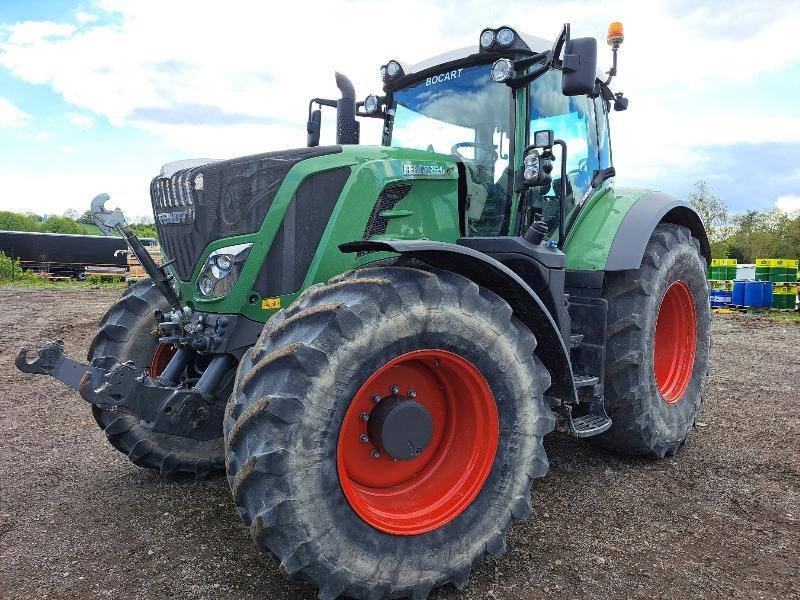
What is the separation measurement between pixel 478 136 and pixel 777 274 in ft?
50.0

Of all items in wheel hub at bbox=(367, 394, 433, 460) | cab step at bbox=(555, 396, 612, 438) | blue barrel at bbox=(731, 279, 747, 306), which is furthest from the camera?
blue barrel at bbox=(731, 279, 747, 306)

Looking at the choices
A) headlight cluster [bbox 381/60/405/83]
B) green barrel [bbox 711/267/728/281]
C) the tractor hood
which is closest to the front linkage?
the tractor hood

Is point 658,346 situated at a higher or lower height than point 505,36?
lower

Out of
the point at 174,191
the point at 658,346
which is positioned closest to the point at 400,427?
the point at 174,191

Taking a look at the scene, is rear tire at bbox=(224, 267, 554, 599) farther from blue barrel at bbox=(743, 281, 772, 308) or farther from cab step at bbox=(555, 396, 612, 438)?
blue barrel at bbox=(743, 281, 772, 308)

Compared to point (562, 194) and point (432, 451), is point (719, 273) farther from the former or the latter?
point (432, 451)

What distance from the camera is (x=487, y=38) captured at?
399 centimetres

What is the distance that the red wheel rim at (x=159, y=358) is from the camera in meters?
4.16

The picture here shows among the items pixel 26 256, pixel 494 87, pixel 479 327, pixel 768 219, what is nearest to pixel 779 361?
pixel 494 87

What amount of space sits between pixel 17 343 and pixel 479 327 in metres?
9.75

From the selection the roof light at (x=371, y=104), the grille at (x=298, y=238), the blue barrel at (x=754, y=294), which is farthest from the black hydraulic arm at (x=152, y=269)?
the blue barrel at (x=754, y=294)

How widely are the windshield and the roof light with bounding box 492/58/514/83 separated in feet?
0.65

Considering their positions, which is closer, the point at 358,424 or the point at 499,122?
the point at 358,424

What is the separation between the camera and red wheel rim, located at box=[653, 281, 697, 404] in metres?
5.07
